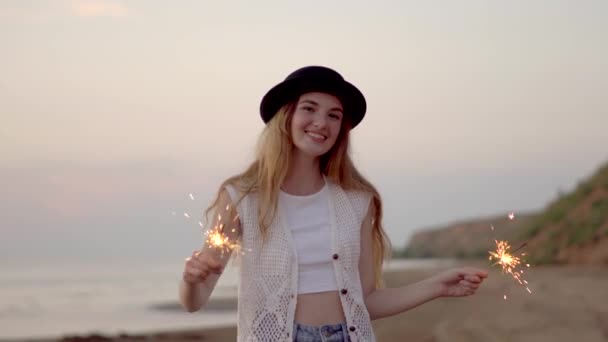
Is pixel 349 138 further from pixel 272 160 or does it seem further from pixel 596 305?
pixel 596 305

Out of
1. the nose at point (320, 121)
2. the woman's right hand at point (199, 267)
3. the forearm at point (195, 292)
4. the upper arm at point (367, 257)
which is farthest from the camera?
the upper arm at point (367, 257)

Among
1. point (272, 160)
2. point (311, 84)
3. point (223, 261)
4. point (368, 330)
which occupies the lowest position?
point (368, 330)

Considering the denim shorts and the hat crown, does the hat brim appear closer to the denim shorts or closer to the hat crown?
the hat crown

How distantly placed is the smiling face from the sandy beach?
4927mm

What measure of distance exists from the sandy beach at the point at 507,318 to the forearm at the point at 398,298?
4425 mm

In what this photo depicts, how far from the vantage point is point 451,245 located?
24500 mm

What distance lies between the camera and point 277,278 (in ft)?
13.3

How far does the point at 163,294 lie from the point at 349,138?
10752 millimetres

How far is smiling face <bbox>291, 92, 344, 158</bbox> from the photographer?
4207 mm

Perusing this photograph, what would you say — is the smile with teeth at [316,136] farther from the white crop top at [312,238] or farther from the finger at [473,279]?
the finger at [473,279]

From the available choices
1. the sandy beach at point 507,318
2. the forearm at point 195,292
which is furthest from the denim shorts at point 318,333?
the sandy beach at point 507,318

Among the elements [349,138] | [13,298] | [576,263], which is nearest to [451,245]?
[576,263]

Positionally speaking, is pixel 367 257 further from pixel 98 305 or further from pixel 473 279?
pixel 98 305

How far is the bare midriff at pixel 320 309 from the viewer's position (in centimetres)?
404
